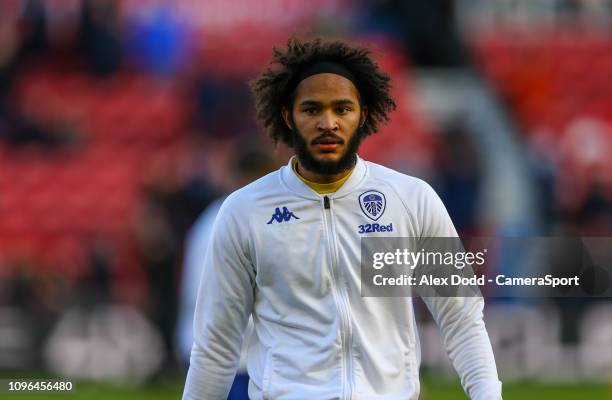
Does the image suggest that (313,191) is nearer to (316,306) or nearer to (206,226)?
(316,306)

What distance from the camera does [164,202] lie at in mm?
12711

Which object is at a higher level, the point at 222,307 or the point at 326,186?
the point at 326,186

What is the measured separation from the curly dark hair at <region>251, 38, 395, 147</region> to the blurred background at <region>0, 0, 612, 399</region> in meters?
7.63

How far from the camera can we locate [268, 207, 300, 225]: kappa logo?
4622 millimetres

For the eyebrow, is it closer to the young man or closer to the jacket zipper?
the young man

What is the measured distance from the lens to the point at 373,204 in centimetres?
461

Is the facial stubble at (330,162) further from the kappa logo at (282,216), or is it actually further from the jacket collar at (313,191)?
the kappa logo at (282,216)

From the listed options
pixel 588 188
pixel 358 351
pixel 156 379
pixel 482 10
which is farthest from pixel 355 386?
pixel 482 10

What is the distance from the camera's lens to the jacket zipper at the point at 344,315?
4.40m

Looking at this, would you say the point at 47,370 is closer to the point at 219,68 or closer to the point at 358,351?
the point at 219,68

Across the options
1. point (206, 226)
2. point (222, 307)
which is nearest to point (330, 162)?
point (222, 307)

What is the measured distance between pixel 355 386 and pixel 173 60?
12.4 meters

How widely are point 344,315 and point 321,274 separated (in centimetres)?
17

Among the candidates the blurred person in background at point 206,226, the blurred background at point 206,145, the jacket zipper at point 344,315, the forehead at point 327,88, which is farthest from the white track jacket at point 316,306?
the blurred background at point 206,145
